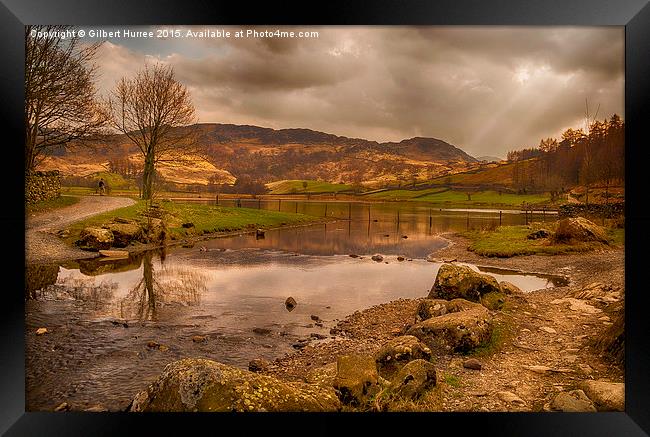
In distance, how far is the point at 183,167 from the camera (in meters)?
7.96

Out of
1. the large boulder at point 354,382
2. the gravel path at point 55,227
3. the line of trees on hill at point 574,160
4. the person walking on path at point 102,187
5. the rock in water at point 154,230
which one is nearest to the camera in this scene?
the large boulder at point 354,382

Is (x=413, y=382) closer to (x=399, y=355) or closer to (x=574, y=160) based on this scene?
(x=399, y=355)

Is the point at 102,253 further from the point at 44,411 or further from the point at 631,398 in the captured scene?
the point at 631,398

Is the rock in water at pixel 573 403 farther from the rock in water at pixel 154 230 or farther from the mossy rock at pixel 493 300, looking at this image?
the rock in water at pixel 154 230

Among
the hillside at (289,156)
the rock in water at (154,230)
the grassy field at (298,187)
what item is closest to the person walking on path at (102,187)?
the hillside at (289,156)

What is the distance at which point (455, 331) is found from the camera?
19.1ft

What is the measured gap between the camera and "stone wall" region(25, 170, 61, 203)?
612 cm

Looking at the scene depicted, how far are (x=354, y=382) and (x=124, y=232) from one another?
6.14 metres

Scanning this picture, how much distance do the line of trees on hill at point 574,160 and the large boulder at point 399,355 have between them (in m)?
3.78

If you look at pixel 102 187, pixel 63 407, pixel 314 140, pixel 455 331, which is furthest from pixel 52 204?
pixel 455 331

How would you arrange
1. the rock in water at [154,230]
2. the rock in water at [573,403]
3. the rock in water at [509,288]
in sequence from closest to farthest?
the rock in water at [573,403] → the rock in water at [509,288] → the rock in water at [154,230]

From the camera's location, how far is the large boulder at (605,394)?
222 inches

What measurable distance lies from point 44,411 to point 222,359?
2.62m

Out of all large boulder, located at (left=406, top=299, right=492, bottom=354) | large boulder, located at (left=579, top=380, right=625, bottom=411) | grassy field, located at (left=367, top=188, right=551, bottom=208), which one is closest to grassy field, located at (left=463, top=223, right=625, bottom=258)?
grassy field, located at (left=367, top=188, right=551, bottom=208)
